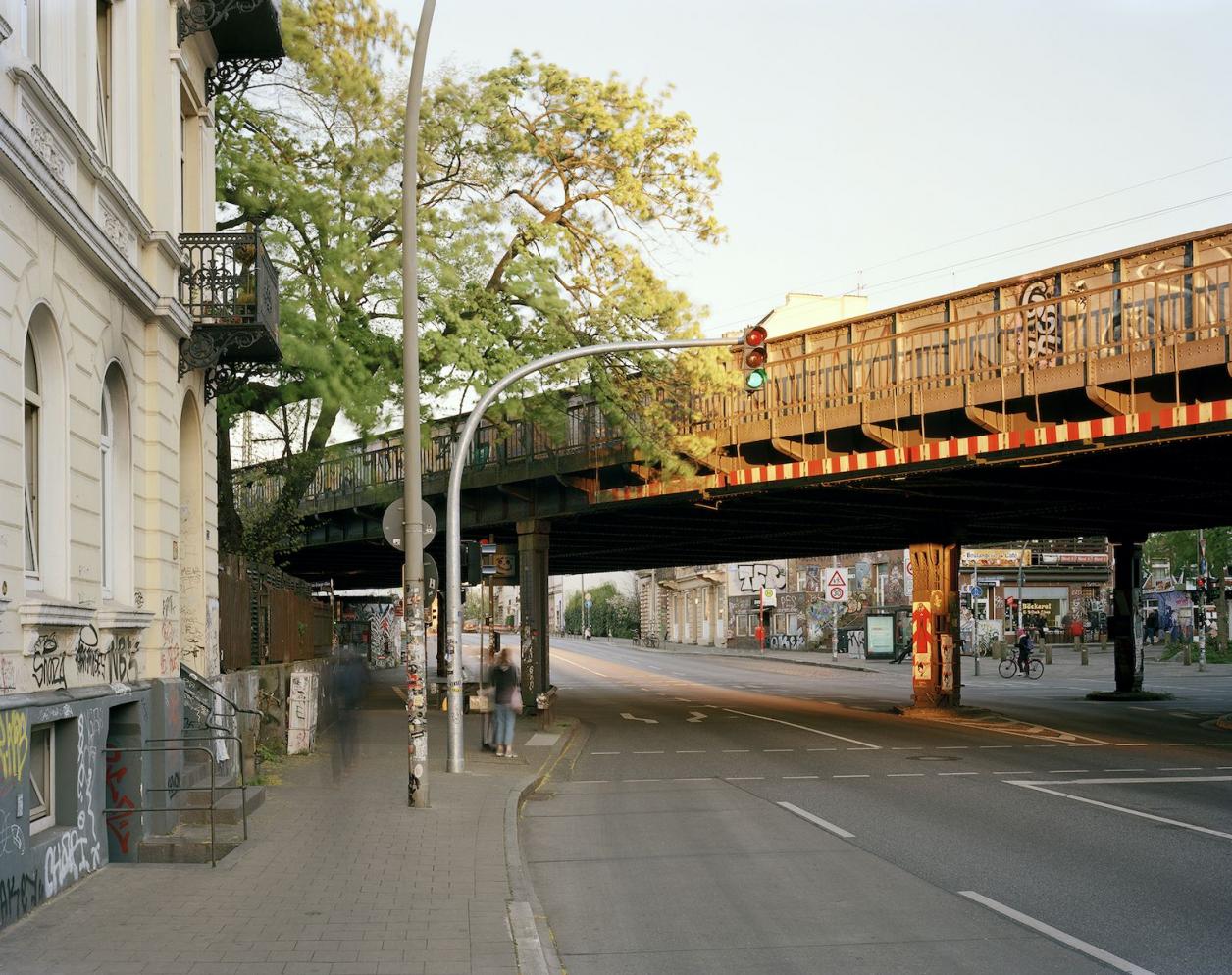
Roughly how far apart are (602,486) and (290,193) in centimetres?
1131

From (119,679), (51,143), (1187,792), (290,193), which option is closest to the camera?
(51,143)

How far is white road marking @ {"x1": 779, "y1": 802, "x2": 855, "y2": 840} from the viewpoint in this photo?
42.3 ft

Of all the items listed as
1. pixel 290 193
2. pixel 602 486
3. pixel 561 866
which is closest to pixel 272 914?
pixel 561 866

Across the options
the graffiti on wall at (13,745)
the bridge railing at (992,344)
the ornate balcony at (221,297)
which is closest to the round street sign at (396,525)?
the ornate balcony at (221,297)

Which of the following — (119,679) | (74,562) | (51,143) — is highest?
(51,143)

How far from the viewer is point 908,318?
22.4 m

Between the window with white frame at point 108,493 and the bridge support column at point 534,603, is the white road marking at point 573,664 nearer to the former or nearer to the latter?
the bridge support column at point 534,603

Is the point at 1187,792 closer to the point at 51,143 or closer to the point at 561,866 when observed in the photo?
the point at 561,866

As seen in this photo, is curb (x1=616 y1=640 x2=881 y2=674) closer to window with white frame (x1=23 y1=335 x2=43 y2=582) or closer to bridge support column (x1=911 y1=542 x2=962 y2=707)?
bridge support column (x1=911 y1=542 x2=962 y2=707)

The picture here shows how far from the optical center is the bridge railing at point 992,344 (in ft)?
60.4

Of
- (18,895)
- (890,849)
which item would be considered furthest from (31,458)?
(890,849)

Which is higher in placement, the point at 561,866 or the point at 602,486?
the point at 602,486

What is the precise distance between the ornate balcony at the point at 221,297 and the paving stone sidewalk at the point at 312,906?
15.8 feet

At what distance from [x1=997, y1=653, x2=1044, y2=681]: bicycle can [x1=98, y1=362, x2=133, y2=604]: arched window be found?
41.7 m
